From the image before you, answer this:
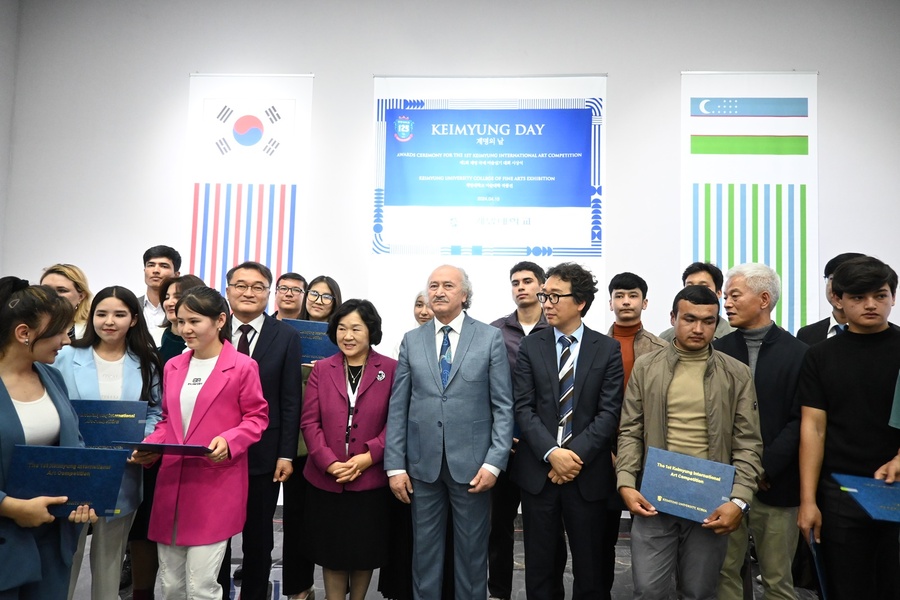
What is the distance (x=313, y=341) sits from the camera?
10.9ft

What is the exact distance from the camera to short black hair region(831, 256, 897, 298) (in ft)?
7.72

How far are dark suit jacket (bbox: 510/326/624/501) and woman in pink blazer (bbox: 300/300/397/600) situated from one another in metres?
0.69

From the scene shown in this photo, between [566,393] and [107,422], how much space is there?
6.68 feet

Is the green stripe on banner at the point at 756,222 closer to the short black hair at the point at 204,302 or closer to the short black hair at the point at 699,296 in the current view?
the short black hair at the point at 699,296

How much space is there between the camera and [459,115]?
520cm

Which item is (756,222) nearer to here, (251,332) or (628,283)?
(628,283)

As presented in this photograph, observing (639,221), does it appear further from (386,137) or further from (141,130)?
(141,130)

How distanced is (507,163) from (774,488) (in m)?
3.35

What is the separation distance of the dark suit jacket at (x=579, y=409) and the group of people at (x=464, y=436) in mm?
10

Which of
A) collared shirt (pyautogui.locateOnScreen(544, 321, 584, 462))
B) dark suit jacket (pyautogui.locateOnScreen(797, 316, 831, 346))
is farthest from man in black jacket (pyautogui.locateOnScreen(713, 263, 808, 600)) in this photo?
dark suit jacket (pyautogui.locateOnScreen(797, 316, 831, 346))

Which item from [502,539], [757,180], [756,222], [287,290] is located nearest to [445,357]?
[502,539]

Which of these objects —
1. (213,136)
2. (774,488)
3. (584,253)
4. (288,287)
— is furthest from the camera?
(213,136)

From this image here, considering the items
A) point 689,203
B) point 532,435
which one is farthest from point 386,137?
point 532,435

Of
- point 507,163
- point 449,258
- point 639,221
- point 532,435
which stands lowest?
point 532,435
